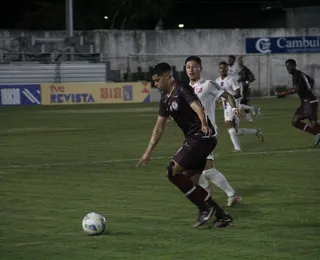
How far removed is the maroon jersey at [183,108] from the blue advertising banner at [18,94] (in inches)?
1326

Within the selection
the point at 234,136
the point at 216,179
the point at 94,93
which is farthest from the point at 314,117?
the point at 94,93

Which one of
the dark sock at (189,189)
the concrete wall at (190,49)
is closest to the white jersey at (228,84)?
the dark sock at (189,189)

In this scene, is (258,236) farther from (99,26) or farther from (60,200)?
(99,26)

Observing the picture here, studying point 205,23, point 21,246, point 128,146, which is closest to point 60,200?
point 21,246

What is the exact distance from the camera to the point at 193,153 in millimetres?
10938

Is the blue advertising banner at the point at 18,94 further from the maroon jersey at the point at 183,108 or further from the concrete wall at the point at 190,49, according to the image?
the maroon jersey at the point at 183,108

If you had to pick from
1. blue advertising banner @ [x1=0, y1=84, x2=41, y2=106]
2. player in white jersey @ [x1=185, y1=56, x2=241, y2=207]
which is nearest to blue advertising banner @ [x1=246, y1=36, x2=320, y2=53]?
blue advertising banner @ [x1=0, y1=84, x2=41, y2=106]

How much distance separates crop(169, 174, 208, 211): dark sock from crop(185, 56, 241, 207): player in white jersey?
61.8 inches

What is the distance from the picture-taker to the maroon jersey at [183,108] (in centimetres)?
1083

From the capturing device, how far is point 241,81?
3181 centimetres

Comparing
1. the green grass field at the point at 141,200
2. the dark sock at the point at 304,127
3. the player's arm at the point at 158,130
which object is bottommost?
the green grass field at the point at 141,200

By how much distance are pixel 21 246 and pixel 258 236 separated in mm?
2685

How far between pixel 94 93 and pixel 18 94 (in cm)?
391

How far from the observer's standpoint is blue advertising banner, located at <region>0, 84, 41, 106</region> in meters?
44.0
